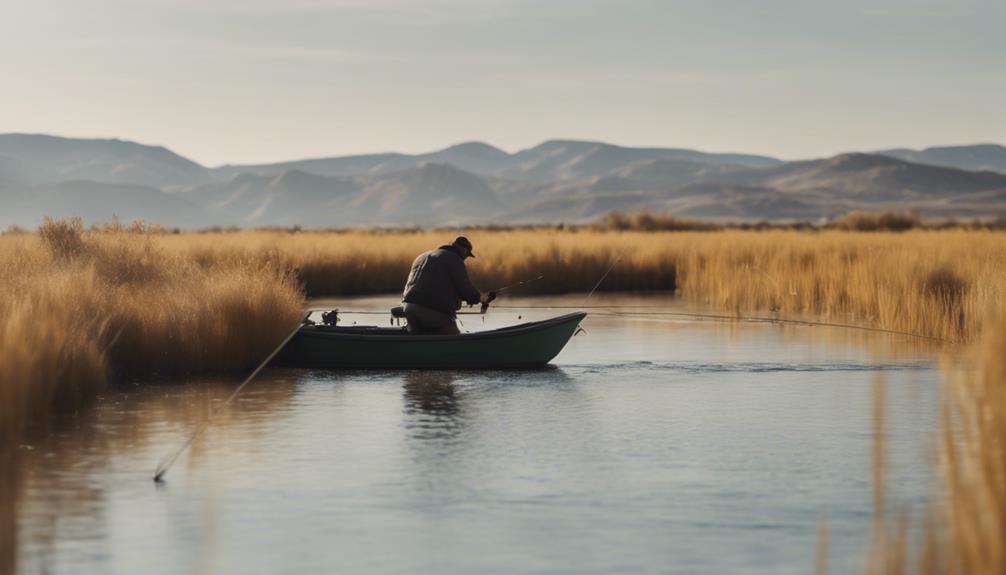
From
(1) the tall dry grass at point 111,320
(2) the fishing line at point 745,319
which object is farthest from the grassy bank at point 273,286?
(2) the fishing line at point 745,319

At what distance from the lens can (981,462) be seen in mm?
7402

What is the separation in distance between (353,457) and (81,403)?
3916 millimetres

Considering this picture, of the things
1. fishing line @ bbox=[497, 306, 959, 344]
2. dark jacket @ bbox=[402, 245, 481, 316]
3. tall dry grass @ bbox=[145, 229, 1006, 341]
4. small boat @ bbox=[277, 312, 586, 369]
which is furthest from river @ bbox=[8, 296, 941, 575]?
tall dry grass @ bbox=[145, 229, 1006, 341]

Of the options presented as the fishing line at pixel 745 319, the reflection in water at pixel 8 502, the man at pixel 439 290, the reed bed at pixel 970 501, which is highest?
the man at pixel 439 290

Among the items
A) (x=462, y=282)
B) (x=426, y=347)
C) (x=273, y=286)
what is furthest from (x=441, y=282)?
(x=273, y=286)

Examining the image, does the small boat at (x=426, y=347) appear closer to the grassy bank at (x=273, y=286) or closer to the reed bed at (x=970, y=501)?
the grassy bank at (x=273, y=286)

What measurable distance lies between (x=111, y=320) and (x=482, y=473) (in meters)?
7.38

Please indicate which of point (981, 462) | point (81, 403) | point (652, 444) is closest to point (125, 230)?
point (81, 403)

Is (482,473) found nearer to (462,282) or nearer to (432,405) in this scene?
(432,405)

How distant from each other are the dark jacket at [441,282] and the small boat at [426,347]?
446mm

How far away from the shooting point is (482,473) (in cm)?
1085

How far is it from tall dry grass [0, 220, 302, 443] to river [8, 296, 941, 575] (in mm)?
506

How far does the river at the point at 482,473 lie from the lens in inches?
329

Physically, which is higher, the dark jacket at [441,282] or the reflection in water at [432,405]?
the dark jacket at [441,282]
